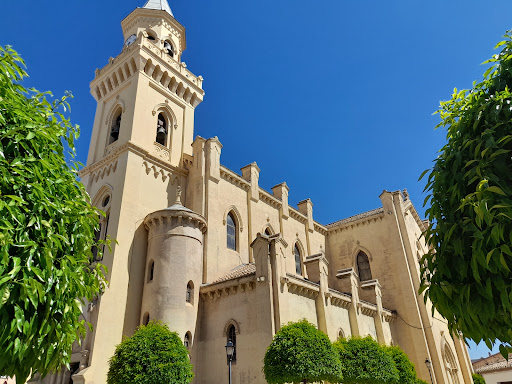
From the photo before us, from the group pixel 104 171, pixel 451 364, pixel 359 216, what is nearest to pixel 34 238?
pixel 104 171

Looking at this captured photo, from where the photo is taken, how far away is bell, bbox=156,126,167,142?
22.5 metres

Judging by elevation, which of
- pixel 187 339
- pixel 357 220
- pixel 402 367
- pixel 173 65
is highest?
pixel 173 65

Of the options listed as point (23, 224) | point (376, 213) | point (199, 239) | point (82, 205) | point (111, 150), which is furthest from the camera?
point (376, 213)

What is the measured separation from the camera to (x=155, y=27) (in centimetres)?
2597

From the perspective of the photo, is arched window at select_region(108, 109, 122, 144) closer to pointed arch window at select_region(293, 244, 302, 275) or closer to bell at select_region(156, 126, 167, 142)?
bell at select_region(156, 126, 167, 142)

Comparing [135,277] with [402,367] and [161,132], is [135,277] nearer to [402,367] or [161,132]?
[161,132]

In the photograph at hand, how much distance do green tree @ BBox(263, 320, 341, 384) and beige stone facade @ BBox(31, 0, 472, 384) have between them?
5.80ft

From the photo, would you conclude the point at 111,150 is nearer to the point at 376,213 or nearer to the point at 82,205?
the point at 82,205

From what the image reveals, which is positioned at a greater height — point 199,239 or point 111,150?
point 111,150

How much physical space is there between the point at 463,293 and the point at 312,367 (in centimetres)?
883

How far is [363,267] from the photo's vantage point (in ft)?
99.2

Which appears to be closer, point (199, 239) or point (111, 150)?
point (199, 239)

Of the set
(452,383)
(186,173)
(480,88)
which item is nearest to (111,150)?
(186,173)

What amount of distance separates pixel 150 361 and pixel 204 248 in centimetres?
727
